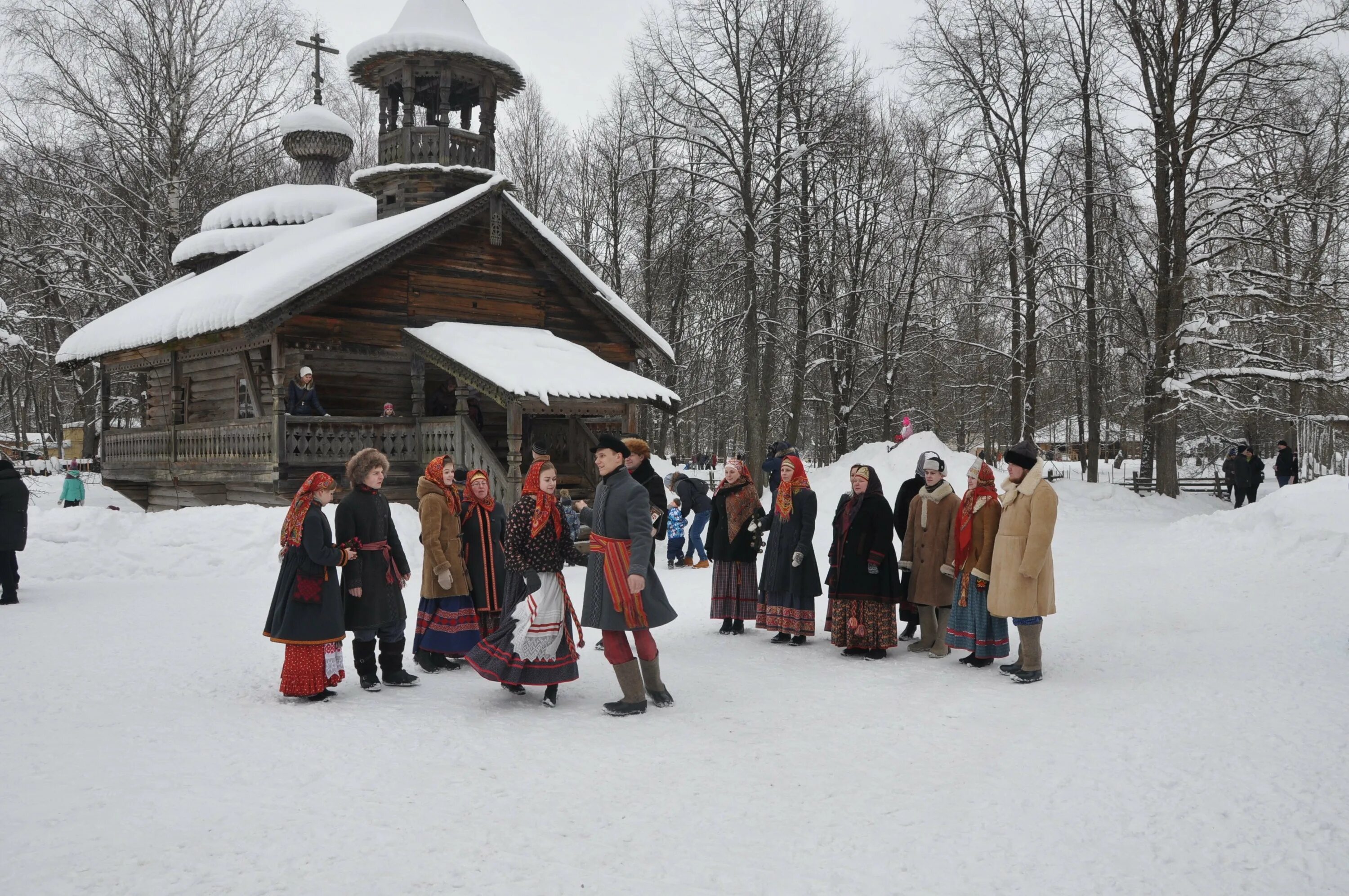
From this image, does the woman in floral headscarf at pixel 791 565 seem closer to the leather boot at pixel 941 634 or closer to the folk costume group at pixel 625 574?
the folk costume group at pixel 625 574

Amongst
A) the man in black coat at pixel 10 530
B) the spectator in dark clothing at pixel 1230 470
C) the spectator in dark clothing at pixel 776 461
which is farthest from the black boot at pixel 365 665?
the spectator in dark clothing at pixel 1230 470

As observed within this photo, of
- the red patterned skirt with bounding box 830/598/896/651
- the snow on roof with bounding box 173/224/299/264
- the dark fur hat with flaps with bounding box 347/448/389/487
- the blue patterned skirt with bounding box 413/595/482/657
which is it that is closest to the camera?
the dark fur hat with flaps with bounding box 347/448/389/487

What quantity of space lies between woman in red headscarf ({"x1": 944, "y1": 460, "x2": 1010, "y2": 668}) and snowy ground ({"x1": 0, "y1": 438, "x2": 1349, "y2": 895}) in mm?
369

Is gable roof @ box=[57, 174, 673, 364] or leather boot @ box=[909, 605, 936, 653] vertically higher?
gable roof @ box=[57, 174, 673, 364]

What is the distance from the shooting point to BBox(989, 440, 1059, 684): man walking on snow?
23.2 feet

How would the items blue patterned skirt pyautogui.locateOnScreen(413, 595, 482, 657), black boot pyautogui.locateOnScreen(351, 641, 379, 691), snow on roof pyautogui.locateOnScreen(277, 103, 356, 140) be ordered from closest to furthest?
black boot pyautogui.locateOnScreen(351, 641, 379, 691)
blue patterned skirt pyautogui.locateOnScreen(413, 595, 482, 657)
snow on roof pyautogui.locateOnScreen(277, 103, 356, 140)

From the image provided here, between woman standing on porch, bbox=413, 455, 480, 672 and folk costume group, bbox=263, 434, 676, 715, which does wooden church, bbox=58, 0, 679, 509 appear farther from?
folk costume group, bbox=263, 434, 676, 715

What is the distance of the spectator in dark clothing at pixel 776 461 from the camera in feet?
29.7

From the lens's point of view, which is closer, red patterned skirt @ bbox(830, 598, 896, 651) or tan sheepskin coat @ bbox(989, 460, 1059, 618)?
tan sheepskin coat @ bbox(989, 460, 1059, 618)

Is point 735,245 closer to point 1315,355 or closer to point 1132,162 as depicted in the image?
point 1132,162

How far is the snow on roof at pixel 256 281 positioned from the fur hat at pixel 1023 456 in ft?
37.5

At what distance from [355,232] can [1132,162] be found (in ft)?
48.8

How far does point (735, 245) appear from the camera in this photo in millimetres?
24391

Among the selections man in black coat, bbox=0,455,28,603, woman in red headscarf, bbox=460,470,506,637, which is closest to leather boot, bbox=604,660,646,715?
woman in red headscarf, bbox=460,470,506,637
